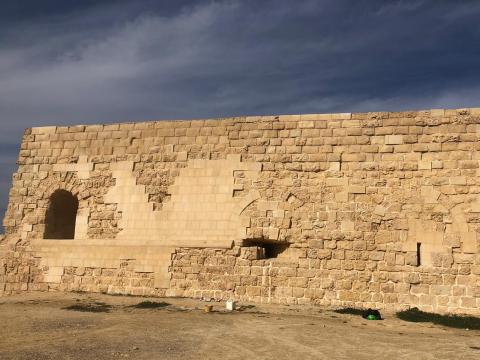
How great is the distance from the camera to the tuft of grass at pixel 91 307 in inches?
357

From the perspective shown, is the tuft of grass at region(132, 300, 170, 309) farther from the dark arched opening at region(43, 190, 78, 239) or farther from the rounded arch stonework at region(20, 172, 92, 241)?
the dark arched opening at region(43, 190, 78, 239)

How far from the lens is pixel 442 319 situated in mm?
8484

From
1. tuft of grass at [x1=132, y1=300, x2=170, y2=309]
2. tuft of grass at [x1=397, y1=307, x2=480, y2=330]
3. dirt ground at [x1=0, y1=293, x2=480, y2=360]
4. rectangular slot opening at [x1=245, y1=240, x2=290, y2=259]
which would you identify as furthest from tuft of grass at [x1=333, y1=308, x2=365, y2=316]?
tuft of grass at [x1=132, y1=300, x2=170, y2=309]

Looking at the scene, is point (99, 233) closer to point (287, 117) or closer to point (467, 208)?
point (287, 117)

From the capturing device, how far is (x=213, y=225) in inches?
415

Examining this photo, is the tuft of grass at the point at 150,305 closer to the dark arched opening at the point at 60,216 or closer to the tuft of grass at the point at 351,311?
the tuft of grass at the point at 351,311

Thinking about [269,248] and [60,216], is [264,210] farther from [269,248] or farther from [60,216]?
[60,216]

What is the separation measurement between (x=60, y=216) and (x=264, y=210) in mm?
5453

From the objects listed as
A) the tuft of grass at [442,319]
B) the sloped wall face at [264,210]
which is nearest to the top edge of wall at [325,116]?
the sloped wall face at [264,210]

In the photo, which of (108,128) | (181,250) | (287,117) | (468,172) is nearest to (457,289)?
(468,172)

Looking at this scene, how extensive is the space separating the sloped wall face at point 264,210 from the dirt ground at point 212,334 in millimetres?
898

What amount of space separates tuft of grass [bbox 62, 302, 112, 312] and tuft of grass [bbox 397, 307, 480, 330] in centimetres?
532

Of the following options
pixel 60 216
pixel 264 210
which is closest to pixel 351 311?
pixel 264 210

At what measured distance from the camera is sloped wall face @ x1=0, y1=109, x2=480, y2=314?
9422mm
